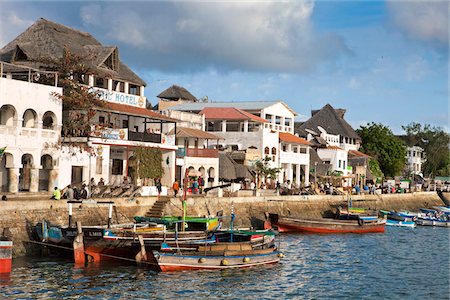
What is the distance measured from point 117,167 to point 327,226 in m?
16.7

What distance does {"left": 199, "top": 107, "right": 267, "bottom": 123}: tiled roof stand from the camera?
7156cm

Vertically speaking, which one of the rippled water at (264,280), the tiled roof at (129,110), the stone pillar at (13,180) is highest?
the tiled roof at (129,110)

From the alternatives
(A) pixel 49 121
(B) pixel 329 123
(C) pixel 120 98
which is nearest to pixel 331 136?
(B) pixel 329 123

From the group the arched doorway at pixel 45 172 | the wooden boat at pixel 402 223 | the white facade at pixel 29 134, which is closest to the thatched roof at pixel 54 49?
the white facade at pixel 29 134

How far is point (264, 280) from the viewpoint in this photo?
32.0 metres

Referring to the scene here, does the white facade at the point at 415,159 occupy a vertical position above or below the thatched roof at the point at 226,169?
above

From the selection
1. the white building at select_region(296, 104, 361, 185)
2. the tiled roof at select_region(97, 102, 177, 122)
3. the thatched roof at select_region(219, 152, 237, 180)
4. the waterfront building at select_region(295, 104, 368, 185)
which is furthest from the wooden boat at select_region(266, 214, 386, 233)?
the white building at select_region(296, 104, 361, 185)

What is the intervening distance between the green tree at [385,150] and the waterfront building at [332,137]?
107 inches

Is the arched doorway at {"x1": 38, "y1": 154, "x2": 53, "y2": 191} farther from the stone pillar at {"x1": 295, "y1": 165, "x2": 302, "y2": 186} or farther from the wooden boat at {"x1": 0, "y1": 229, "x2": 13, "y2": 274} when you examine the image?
the stone pillar at {"x1": 295, "y1": 165, "x2": 302, "y2": 186}

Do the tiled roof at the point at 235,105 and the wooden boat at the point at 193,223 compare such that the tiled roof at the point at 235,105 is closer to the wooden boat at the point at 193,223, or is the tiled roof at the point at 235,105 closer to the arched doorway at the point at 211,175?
the arched doorway at the point at 211,175

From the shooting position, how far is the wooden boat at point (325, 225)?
52062mm

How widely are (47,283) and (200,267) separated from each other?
24.4ft

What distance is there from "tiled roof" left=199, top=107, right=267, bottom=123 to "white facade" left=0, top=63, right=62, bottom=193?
26881mm

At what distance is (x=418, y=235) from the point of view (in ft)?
183
